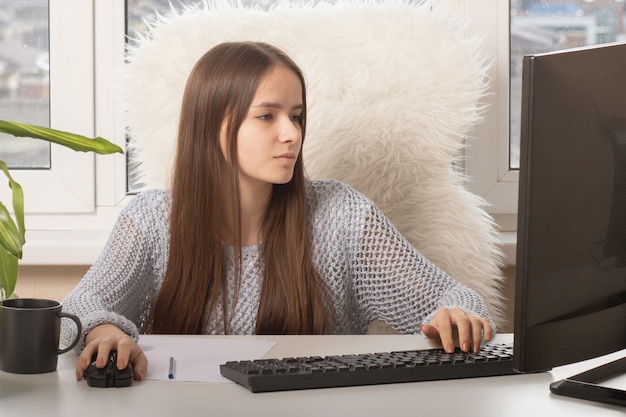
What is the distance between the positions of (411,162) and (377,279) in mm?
377

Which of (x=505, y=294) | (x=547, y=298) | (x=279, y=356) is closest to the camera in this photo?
(x=547, y=298)

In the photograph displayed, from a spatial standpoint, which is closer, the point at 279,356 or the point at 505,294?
the point at 279,356

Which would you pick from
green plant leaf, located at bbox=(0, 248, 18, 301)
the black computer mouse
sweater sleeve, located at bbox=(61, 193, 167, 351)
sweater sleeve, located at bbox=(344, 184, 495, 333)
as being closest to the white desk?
the black computer mouse

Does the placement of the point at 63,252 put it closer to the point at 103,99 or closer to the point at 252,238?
the point at 103,99

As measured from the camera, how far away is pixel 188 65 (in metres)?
1.91

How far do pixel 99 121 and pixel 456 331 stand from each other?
1.32 metres

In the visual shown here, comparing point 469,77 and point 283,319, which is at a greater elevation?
point 469,77

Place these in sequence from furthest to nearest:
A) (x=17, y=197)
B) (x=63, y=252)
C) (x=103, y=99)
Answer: (x=103, y=99) < (x=63, y=252) < (x=17, y=197)

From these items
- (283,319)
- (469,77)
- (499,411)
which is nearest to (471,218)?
(469,77)

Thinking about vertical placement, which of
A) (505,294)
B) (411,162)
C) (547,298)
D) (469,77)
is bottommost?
(505,294)

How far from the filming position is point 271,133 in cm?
158

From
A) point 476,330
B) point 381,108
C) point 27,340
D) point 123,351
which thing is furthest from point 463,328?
point 381,108

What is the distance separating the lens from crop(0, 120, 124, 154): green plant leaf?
0.93 metres

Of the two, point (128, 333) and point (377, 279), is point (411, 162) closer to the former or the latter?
point (377, 279)
